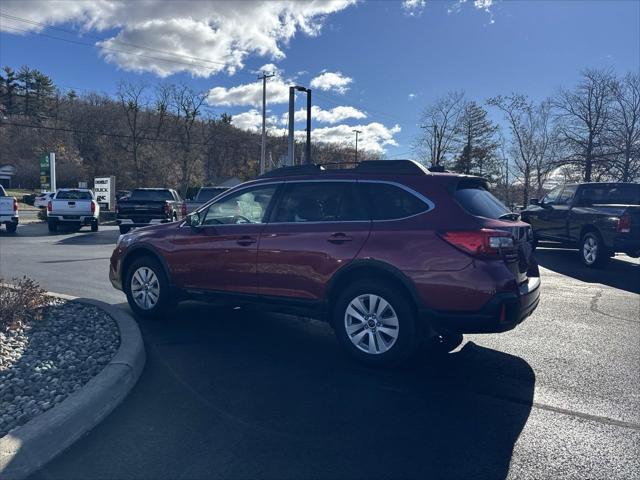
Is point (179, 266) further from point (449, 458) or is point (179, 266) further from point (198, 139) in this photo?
point (198, 139)

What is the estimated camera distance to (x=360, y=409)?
139 inches

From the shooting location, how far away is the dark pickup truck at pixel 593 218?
10.1m

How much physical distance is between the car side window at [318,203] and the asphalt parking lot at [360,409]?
1396mm

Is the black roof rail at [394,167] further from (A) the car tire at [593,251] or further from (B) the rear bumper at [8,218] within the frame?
(B) the rear bumper at [8,218]

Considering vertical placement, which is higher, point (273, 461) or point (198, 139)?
point (198, 139)

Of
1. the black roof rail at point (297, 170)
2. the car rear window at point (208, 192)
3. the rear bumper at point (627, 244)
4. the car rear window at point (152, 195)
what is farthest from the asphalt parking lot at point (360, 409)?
the car rear window at point (152, 195)

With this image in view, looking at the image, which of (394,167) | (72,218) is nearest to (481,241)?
(394,167)

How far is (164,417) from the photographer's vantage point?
336cm

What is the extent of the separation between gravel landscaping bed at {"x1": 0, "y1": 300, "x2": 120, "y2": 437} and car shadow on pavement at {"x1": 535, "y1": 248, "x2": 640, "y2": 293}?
8783 millimetres

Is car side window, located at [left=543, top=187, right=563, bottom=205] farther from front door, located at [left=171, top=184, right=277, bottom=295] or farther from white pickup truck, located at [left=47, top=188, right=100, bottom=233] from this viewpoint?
white pickup truck, located at [left=47, top=188, right=100, bottom=233]

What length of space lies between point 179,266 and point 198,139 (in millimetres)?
60621

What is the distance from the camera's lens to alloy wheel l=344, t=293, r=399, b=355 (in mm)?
4285

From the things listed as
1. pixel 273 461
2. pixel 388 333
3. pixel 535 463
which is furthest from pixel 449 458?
pixel 388 333

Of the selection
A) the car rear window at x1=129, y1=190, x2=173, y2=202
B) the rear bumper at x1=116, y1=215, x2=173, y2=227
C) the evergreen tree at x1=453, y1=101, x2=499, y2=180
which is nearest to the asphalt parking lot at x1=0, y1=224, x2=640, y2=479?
the rear bumper at x1=116, y1=215, x2=173, y2=227
